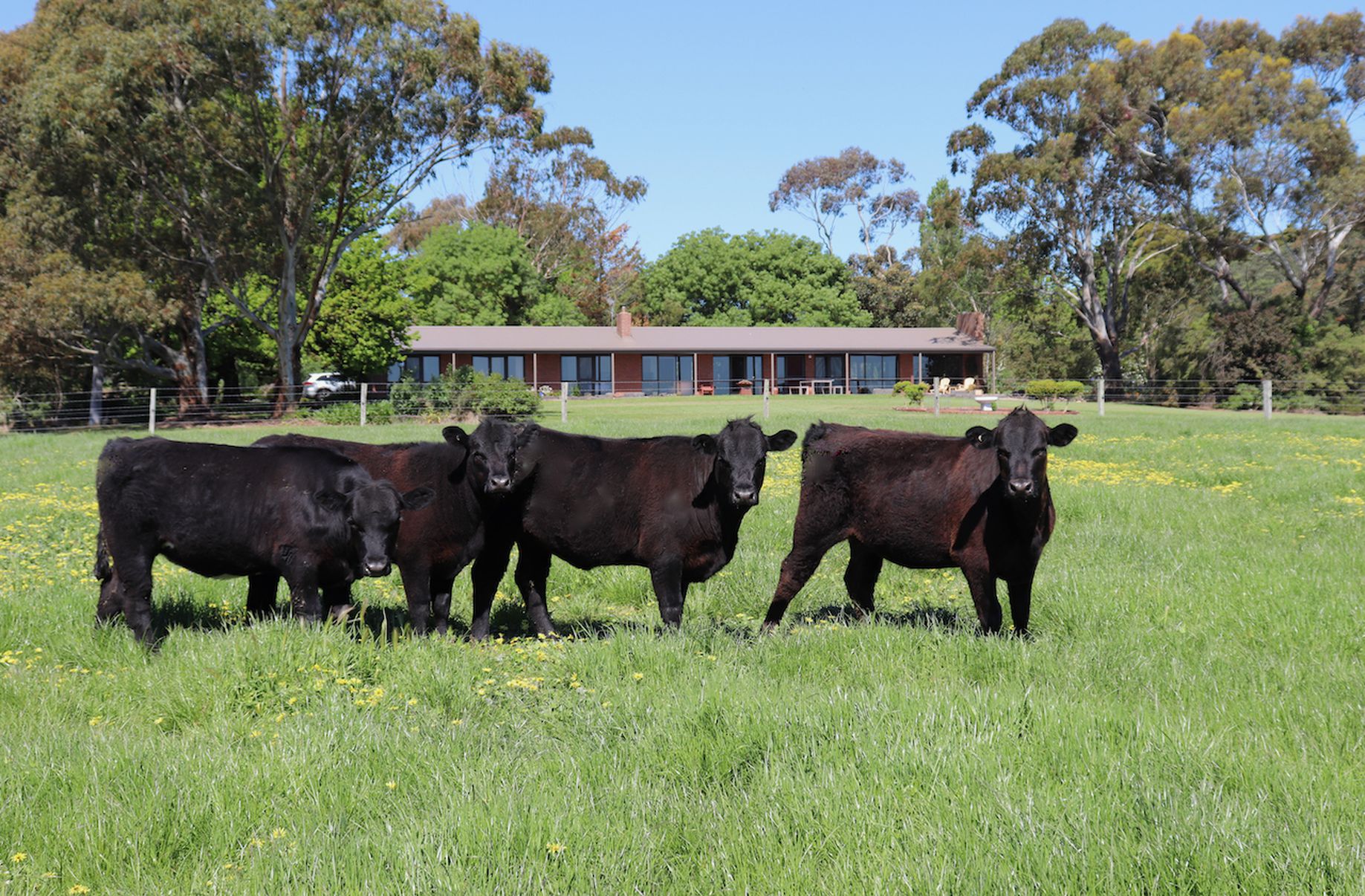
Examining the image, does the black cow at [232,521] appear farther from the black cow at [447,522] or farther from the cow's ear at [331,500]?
the black cow at [447,522]

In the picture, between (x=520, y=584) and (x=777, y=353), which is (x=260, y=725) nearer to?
(x=520, y=584)

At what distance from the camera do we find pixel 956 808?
151 inches

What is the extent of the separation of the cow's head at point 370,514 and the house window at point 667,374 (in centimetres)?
5573

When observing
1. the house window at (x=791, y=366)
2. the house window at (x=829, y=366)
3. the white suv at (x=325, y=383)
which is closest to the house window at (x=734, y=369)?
the house window at (x=791, y=366)

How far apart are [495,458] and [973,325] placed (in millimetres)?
62337

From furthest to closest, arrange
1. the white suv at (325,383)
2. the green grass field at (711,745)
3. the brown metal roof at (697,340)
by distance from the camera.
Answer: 1. the brown metal roof at (697,340)
2. the white suv at (325,383)
3. the green grass field at (711,745)

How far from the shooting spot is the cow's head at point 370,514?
6.90m

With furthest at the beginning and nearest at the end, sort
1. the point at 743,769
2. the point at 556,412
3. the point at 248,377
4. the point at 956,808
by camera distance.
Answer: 1. the point at 248,377
2. the point at 556,412
3. the point at 743,769
4. the point at 956,808

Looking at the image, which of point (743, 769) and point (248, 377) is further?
point (248, 377)

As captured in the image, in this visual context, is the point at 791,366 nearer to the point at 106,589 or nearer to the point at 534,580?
the point at 534,580

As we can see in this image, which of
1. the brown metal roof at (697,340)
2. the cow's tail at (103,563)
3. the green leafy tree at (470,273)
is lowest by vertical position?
the cow's tail at (103,563)

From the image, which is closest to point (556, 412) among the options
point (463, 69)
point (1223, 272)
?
point (463, 69)

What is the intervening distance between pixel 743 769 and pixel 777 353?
60311mm

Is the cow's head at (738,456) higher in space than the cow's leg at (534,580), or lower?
higher
